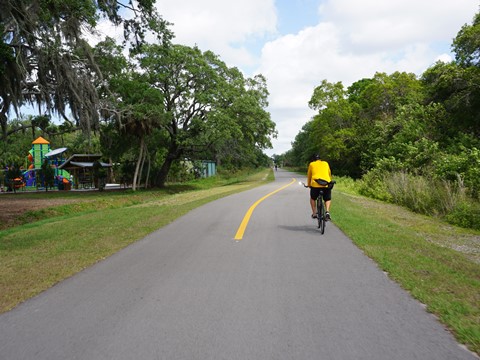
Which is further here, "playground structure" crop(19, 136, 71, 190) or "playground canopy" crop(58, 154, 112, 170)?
"playground structure" crop(19, 136, 71, 190)

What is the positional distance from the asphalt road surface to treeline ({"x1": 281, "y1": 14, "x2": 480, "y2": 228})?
21.9ft

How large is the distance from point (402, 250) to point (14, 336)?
635 cm

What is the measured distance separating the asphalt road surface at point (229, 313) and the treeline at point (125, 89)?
7826 millimetres

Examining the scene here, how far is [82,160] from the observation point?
40594 mm

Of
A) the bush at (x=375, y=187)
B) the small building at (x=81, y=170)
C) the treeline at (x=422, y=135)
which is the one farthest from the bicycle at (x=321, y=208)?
the small building at (x=81, y=170)

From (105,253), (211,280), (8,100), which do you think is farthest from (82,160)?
(211,280)

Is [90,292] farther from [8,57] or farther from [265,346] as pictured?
[8,57]

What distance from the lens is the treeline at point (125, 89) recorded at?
11523mm

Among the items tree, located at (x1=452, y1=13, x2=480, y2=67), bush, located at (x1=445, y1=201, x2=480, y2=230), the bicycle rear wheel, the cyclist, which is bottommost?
bush, located at (x1=445, y1=201, x2=480, y2=230)

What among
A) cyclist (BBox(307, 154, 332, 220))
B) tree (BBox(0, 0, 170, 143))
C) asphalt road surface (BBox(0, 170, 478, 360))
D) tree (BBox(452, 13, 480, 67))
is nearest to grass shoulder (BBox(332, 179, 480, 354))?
asphalt road surface (BBox(0, 170, 478, 360))

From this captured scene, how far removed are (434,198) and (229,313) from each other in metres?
14.1

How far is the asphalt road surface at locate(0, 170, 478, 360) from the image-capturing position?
3.50m

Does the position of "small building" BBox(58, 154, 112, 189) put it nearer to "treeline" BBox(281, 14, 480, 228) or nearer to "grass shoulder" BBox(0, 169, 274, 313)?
"treeline" BBox(281, 14, 480, 228)

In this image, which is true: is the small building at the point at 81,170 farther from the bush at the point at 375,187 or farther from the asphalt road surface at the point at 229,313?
the asphalt road surface at the point at 229,313
